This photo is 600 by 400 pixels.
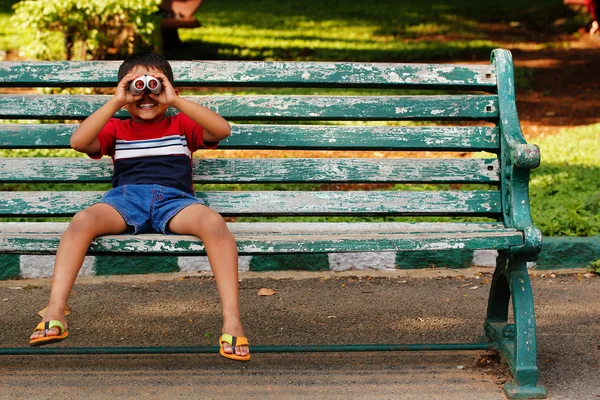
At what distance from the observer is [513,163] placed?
3.52 meters

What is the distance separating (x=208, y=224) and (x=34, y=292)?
70.4 inches

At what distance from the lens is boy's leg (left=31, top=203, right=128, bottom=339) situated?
314cm

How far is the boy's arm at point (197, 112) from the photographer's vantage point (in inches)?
137

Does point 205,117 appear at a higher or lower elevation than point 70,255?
higher

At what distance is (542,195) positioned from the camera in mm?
6156

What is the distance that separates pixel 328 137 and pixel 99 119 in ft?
3.14

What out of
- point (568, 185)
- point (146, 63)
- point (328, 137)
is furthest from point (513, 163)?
point (568, 185)

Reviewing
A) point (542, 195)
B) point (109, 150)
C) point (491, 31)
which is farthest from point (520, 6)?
point (109, 150)

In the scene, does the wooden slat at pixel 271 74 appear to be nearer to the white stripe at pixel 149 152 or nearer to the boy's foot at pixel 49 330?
the white stripe at pixel 149 152

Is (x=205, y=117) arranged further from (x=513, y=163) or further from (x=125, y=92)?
(x=513, y=163)

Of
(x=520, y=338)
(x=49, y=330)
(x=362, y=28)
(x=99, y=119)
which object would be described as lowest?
(x=520, y=338)

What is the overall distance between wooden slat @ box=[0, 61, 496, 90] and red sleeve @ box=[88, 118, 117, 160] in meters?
0.24

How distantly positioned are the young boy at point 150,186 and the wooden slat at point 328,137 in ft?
0.82

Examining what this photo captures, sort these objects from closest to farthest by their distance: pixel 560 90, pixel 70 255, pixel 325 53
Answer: pixel 70 255
pixel 560 90
pixel 325 53
